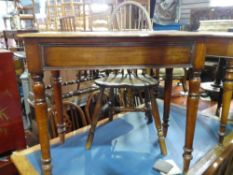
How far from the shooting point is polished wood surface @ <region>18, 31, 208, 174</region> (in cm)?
78

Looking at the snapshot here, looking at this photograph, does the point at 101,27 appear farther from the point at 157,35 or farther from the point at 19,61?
the point at 157,35

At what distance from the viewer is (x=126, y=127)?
4.99ft

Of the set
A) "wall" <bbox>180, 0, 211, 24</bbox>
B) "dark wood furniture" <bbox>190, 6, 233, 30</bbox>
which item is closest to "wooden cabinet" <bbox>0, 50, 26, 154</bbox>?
"dark wood furniture" <bbox>190, 6, 233, 30</bbox>

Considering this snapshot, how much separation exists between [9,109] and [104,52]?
0.87m

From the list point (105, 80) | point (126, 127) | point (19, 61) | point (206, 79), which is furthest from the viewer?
point (206, 79)

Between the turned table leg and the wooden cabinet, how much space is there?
0.59m

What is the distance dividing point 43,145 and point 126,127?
0.74 meters

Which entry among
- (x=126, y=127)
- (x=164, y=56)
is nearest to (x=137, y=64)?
(x=164, y=56)

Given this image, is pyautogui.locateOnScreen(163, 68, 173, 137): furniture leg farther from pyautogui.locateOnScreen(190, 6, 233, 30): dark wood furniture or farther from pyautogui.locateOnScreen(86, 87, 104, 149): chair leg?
pyautogui.locateOnScreen(190, 6, 233, 30): dark wood furniture

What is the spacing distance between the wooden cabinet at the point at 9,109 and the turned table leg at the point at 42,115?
59 centimetres

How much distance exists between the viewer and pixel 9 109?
52.7 inches

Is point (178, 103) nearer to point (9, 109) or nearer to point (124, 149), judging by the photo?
point (124, 149)

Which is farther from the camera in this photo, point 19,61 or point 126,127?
point 19,61

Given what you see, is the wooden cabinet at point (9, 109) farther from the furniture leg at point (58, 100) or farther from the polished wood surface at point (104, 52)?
the polished wood surface at point (104, 52)
